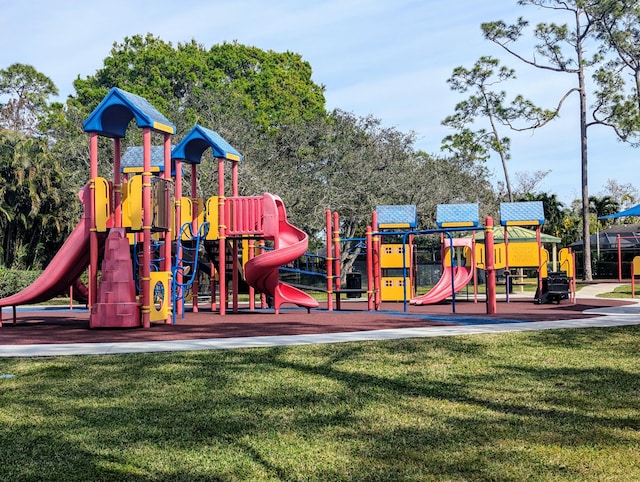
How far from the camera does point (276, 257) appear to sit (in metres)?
17.1

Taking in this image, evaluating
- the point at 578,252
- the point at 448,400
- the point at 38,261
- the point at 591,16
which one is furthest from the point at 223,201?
the point at 578,252

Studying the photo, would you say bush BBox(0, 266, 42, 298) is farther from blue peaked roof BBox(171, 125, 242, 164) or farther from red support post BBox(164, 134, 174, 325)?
red support post BBox(164, 134, 174, 325)

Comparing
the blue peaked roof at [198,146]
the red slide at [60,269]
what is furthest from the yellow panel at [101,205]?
the blue peaked roof at [198,146]

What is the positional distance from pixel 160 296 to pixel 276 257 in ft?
10.0

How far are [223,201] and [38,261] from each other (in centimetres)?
1661

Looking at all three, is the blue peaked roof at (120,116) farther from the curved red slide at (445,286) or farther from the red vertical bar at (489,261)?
the curved red slide at (445,286)

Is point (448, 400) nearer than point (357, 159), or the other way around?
point (448, 400)

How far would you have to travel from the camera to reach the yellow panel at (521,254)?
24250 mm

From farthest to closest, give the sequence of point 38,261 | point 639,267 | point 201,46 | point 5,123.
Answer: point 201,46 → point 5,123 → point 38,261 → point 639,267

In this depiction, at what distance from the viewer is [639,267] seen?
867 inches

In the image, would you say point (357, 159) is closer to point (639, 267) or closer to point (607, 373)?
point (639, 267)

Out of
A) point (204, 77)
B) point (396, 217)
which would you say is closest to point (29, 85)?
point (204, 77)

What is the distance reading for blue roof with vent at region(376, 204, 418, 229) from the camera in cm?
2400

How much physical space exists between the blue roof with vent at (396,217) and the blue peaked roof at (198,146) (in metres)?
6.50
